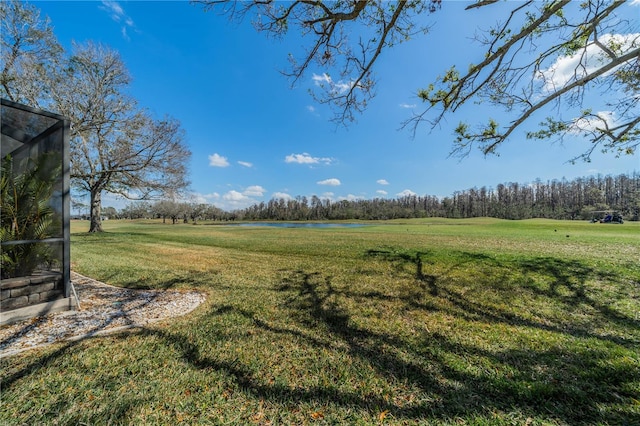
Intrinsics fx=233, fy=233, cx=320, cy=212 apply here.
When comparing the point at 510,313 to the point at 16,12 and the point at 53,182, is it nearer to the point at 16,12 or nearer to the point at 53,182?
the point at 53,182

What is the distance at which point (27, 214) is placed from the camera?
12.8ft

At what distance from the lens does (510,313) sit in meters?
4.04

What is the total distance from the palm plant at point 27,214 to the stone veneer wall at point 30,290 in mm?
214

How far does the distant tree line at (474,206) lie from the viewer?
55312mm

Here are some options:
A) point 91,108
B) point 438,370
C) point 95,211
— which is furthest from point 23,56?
point 438,370

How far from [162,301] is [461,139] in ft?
27.0

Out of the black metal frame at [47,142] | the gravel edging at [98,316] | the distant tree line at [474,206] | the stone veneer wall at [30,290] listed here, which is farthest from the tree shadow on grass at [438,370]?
the distant tree line at [474,206]

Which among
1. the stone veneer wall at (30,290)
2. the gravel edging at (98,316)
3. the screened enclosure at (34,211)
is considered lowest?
the gravel edging at (98,316)

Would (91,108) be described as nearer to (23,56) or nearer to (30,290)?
(23,56)

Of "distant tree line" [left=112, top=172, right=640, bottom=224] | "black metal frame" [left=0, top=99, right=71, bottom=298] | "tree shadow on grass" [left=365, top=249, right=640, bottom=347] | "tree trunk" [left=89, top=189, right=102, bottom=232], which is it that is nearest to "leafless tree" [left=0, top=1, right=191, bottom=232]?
"tree trunk" [left=89, top=189, right=102, bottom=232]

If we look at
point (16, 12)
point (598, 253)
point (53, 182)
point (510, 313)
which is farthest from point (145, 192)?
point (598, 253)

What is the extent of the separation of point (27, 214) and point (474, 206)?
83667mm

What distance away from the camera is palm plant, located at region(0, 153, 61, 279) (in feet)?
12.1

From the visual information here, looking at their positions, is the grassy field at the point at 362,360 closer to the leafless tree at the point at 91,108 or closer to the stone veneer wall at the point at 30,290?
the stone veneer wall at the point at 30,290
